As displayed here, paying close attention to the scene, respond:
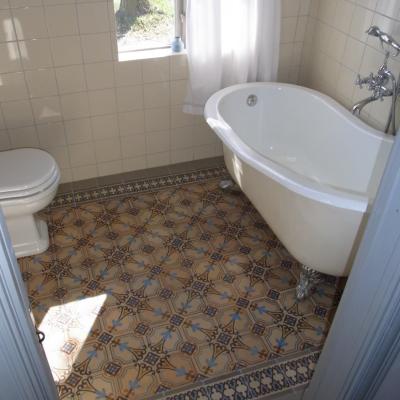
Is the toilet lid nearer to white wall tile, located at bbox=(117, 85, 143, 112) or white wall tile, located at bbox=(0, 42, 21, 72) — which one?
white wall tile, located at bbox=(0, 42, 21, 72)

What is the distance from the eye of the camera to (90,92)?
2.79 metres

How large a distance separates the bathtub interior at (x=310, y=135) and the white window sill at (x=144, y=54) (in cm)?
47

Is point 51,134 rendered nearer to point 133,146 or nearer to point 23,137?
point 23,137

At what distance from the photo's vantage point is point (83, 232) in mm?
2756

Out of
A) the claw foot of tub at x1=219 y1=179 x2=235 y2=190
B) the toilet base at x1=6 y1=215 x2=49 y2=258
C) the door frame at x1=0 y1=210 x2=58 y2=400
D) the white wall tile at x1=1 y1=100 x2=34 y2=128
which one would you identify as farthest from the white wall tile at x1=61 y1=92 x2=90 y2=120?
the door frame at x1=0 y1=210 x2=58 y2=400

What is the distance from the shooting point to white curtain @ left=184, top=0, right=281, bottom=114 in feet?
8.79

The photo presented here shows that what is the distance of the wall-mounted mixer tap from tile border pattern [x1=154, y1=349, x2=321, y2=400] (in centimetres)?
130

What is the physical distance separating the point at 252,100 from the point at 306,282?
1.19 m

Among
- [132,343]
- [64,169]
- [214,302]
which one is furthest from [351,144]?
[64,169]

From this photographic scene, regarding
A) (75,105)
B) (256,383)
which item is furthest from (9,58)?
(256,383)

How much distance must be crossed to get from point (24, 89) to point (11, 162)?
1.48 feet

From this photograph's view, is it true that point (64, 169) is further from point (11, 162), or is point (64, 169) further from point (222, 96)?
point (222, 96)

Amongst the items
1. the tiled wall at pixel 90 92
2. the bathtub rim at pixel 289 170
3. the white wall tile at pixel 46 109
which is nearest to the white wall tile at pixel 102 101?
the tiled wall at pixel 90 92

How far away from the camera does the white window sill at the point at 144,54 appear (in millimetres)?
2793
